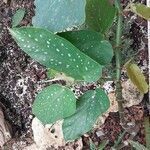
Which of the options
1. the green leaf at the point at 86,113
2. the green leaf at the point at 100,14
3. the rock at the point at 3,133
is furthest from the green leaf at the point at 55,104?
the rock at the point at 3,133

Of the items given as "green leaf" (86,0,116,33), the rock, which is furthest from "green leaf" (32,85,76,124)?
the rock

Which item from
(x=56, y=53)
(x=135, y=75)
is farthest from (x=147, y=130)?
(x=56, y=53)

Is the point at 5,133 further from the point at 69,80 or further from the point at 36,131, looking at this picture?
the point at 69,80

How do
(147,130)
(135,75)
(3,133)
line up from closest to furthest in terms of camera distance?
(135,75), (147,130), (3,133)

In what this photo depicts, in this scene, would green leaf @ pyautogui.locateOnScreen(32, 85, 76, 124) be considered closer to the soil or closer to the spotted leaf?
the spotted leaf

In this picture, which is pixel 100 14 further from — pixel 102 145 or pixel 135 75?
pixel 102 145

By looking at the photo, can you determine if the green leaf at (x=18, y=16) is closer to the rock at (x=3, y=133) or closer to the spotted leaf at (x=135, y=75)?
the rock at (x=3, y=133)
